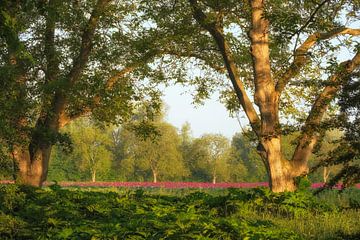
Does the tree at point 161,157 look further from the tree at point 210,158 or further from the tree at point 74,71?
the tree at point 74,71

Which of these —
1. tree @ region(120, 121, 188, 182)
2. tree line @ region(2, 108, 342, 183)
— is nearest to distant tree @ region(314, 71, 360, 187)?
tree line @ region(2, 108, 342, 183)

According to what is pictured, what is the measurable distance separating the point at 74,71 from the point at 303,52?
767 centimetres

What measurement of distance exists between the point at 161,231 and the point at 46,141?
9.66m

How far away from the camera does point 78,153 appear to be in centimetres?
6141

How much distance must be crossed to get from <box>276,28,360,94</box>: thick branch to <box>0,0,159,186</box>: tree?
4538mm

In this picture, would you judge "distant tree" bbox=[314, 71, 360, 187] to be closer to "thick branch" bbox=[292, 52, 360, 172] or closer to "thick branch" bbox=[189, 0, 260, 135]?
"thick branch" bbox=[292, 52, 360, 172]

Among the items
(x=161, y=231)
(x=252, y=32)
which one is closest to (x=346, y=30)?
(x=252, y=32)

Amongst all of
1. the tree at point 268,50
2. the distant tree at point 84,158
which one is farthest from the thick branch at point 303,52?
the distant tree at point 84,158

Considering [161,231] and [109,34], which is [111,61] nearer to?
[109,34]

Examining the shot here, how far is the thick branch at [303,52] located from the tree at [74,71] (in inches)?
179

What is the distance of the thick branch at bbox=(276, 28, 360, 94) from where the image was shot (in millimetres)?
14895

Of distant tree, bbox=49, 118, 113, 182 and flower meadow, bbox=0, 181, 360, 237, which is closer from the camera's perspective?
flower meadow, bbox=0, 181, 360, 237

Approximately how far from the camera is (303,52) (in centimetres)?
1495

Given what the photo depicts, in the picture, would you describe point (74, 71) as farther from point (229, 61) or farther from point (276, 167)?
point (276, 167)
